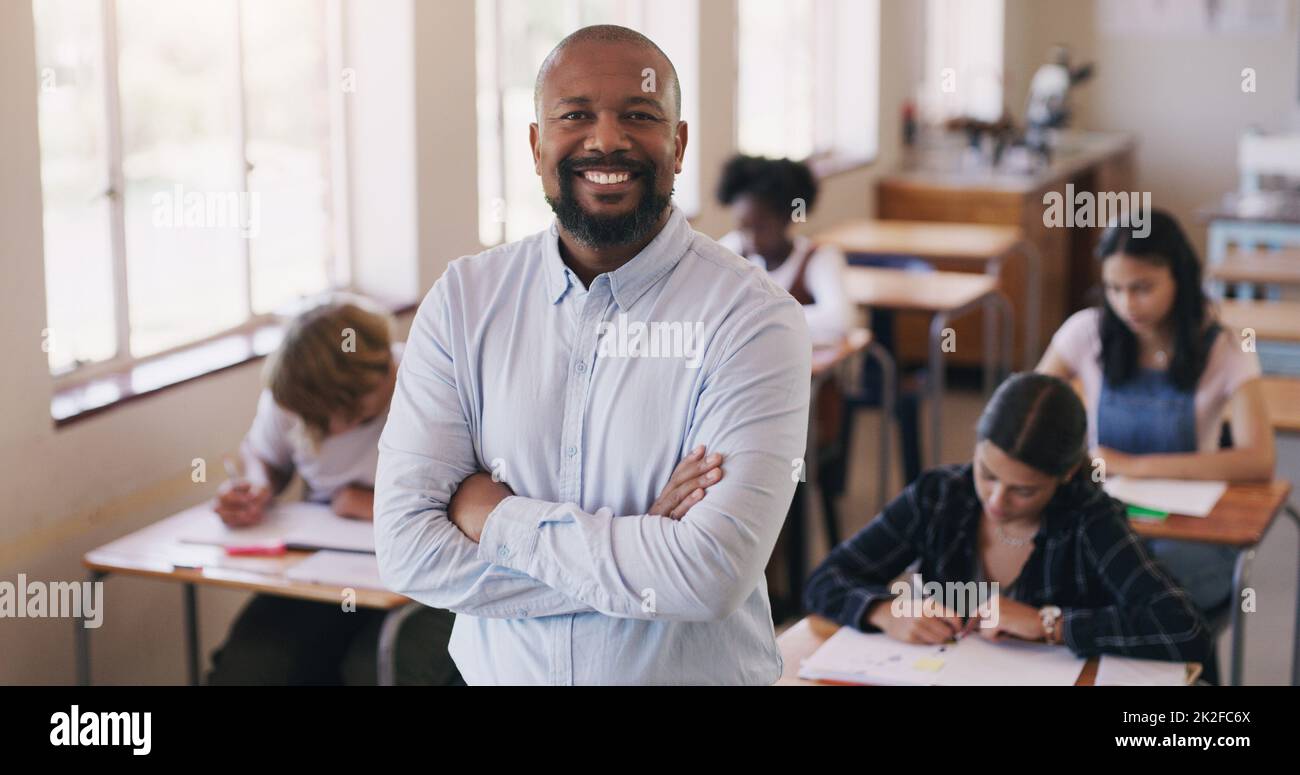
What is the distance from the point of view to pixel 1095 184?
9.42m

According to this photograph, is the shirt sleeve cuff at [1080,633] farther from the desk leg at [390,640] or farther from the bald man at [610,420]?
the desk leg at [390,640]

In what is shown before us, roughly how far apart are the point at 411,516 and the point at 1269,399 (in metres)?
2.95

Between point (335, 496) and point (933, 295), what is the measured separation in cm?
284

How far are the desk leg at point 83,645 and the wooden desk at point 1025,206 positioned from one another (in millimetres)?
4308

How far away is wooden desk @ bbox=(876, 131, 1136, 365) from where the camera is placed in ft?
25.0

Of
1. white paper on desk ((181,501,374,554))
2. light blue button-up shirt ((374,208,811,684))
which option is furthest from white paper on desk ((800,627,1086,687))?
white paper on desk ((181,501,374,554))

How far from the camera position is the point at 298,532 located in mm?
3246

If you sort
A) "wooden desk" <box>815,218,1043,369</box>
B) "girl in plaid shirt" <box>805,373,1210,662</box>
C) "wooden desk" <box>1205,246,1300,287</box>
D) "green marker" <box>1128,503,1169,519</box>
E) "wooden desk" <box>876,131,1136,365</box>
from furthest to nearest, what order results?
"wooden desk" <box>876,131,1136,365</box> < "wooden desk" <box>815,218,1043,369</box> < "wooden desk" <box>1205,246,1300,287</box> < "green marker" <box>1128,503,1169,519</box> < "girl in plaid shirt" <box>805,373,1210,662</box>

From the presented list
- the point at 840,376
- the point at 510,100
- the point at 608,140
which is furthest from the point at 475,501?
the point at 510,100

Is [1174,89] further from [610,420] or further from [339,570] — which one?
[610,420]

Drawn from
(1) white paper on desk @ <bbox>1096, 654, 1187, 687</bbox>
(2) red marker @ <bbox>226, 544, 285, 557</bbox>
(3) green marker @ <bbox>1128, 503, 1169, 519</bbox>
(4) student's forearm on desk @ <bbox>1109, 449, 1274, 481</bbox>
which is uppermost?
(4) student's forearm on desk @ <bbox>1109, 449, 1274, 481</bbox>

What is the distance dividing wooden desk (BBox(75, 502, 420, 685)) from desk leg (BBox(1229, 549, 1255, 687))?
163 centimetres

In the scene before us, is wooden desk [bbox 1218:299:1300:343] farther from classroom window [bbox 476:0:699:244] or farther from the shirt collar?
the shirt collar
